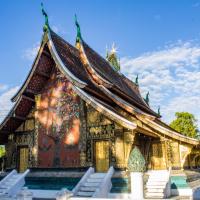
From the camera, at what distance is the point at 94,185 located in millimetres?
10250

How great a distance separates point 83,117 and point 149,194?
4.22m

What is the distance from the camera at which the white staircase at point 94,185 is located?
9.74 m

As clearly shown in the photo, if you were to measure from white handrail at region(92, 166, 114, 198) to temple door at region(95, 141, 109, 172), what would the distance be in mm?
623

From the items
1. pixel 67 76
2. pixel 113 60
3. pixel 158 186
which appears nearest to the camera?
pixel 158 186

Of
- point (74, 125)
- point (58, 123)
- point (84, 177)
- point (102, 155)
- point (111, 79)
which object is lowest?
point (84, 177)

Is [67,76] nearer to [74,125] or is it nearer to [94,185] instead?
[74,125]

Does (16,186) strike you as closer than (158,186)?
No

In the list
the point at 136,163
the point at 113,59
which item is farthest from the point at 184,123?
the point at 136,163

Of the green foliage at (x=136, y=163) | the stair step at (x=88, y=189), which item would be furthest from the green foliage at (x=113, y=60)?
the green foliage at (x=136, y=163)

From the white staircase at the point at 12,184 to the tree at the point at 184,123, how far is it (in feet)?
79.3

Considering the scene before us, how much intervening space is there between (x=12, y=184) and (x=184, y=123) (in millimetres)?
26154

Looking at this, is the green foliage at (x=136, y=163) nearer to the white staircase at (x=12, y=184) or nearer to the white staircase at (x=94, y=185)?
the white staircase at (x=94, y=185)

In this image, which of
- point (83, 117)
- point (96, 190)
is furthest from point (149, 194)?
point (83, 117)

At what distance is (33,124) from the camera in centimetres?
1391
